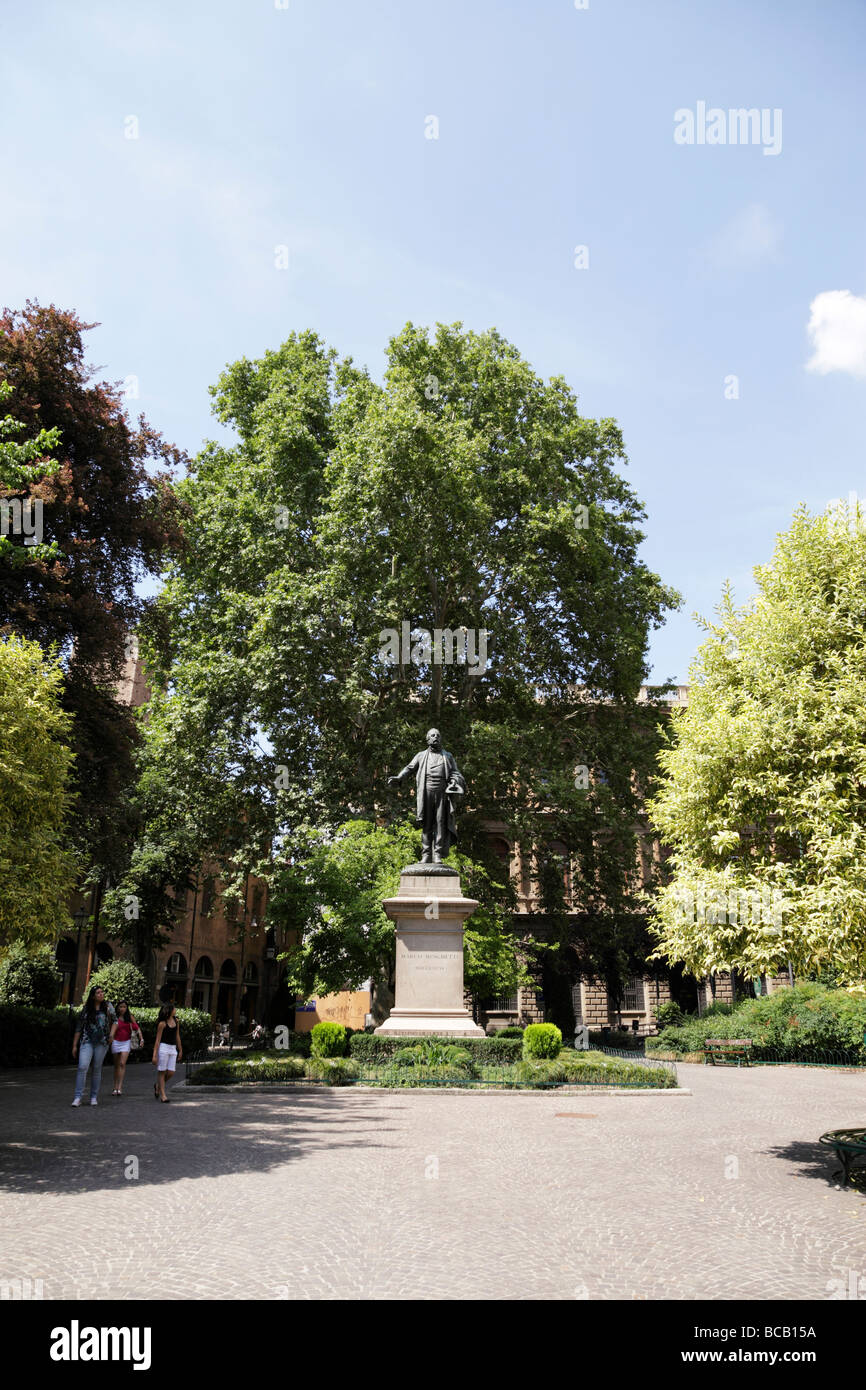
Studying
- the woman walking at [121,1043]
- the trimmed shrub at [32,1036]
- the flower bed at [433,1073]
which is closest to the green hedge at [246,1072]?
the flower bed at [433,1073]

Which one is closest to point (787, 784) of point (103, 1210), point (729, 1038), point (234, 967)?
point (103, 1210)

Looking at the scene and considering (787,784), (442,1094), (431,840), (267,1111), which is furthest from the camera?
(431,840)

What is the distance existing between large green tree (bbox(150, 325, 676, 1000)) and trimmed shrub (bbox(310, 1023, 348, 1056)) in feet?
24.9

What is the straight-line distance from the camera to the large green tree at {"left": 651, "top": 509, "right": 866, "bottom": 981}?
9273mm

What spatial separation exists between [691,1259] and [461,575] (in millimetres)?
24438

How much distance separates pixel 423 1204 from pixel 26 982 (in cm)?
2189

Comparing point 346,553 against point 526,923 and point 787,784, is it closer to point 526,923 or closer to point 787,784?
point 787,784

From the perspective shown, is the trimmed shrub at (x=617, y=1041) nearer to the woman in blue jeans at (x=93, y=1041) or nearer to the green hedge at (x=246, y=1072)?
the green hedge at (x=246, y=1072)

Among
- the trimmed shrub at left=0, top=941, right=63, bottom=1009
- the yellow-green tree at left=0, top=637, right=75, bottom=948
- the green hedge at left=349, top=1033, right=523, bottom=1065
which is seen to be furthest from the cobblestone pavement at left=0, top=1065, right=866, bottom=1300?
the trimmed shrub at left=0, top=941, right=63, bottom=1009

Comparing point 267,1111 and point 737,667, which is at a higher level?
point 737,667

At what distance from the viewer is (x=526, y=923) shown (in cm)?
4875

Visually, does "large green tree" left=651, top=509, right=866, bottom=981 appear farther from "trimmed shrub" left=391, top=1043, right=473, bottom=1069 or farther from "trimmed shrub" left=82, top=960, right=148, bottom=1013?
"trimmed shrub" left=82, top=960, right=148, bottom=1013

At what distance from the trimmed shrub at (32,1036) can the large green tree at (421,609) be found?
6759 mm

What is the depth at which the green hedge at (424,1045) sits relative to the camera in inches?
711
